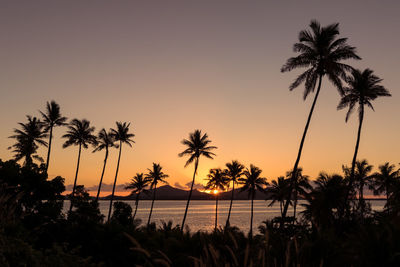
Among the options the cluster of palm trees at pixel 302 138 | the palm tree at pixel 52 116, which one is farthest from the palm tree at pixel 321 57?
the palm tree at pixel 52 116

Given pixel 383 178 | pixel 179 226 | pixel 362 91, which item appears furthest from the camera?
pixel 383 178

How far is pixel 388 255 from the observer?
6.95 metres

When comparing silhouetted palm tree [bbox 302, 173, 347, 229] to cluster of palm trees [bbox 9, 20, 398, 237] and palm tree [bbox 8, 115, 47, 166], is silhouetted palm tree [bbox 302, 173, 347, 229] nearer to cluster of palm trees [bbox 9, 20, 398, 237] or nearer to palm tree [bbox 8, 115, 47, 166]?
cluster of palm trees [bbox 9, 20, 398, 237]

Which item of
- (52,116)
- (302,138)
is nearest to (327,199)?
(302,138)

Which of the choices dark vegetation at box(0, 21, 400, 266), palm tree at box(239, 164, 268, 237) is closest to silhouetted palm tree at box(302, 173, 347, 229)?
dark vegetation at box(0, 21, 400, 266)

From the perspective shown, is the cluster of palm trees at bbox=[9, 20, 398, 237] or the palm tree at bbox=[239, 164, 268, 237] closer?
the cluster of palm trees at bbox=[9, 20, 398, 237]

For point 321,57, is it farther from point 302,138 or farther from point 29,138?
point 29,138

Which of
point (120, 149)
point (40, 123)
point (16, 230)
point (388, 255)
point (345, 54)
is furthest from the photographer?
point (120, 149)

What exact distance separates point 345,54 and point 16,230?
94.3 ft

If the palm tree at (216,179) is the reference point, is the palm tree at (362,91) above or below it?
above

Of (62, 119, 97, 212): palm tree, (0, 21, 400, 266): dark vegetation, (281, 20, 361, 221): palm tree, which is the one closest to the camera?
(0, 21, 400, 266): dark vegetation

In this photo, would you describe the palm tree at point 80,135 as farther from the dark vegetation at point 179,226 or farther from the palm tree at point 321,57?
the palm tree at point 321,57

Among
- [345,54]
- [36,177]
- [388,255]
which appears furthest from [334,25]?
[36,177]

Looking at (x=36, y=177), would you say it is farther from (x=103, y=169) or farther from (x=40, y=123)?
(x=103, y=169)
